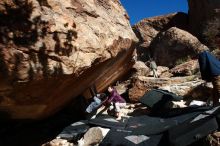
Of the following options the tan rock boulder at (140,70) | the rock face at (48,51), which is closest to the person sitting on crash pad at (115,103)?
the rock face at (48,51)

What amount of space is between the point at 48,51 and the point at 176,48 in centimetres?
1316

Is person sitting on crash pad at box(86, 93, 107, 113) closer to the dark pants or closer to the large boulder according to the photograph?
the dark pants

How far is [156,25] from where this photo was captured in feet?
81.5

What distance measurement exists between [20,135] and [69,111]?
5.16 feet

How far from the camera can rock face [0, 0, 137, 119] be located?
22.6 ft

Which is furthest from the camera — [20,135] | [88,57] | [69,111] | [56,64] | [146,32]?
[146,32]

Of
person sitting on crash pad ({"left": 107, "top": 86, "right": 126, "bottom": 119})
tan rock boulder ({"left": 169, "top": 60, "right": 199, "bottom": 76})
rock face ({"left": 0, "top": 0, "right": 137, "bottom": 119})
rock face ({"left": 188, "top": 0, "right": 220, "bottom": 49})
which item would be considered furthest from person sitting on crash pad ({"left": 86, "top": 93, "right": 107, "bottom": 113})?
rock face ({"left": 188, "top": 0, "right": 220, "bottom": 49})

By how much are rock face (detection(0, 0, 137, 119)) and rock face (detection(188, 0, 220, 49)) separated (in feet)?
39.7

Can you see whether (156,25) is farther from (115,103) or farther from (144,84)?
(115,103)

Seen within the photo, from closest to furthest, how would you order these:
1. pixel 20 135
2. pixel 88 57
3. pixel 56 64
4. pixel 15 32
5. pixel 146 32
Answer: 1. pixel 15 32
2. pixel 56 64
3. pixel 88 57
4. pixel 20 135
5. pixel 146 32

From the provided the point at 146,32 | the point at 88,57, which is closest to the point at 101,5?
the point at 88,57

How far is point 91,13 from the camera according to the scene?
866cm

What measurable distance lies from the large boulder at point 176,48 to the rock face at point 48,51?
10.3 metres

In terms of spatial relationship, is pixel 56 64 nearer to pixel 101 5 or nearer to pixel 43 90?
pixel 43 90
